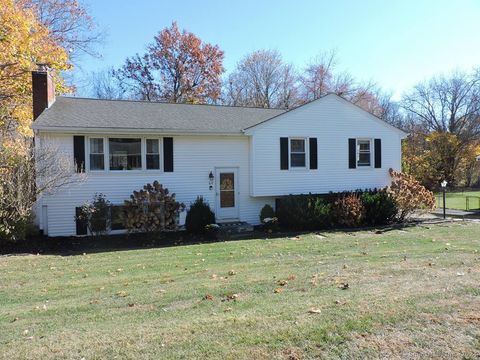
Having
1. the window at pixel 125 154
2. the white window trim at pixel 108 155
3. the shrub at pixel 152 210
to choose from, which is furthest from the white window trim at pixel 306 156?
the window at pixel 125 154

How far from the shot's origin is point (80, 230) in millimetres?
13492

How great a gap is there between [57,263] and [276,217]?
26.5 ft

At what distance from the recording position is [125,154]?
14141mm

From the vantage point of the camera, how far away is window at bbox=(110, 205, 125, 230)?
1342 centimetres

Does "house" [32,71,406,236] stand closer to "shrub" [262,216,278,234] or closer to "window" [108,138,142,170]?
"window" [108,138,142,170]

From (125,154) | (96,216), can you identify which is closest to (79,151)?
(125,154)

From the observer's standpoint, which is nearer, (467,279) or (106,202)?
(467,279)

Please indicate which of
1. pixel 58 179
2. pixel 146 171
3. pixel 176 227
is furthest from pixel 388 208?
pixel 58 179

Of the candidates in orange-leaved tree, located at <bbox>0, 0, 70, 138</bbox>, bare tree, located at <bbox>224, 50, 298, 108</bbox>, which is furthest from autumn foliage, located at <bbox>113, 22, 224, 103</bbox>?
orange-leaved tree, located at <bbox>0, 0, 70, 138</bbox>

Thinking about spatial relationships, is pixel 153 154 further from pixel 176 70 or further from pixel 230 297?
pixel 176 70

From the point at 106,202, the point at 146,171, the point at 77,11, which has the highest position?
the point at 77,11

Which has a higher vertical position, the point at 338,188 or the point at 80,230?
the point at 338,188

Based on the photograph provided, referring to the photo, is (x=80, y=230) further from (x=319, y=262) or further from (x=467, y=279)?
(x=467, y=279)

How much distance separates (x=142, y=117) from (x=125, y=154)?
1.94 m
